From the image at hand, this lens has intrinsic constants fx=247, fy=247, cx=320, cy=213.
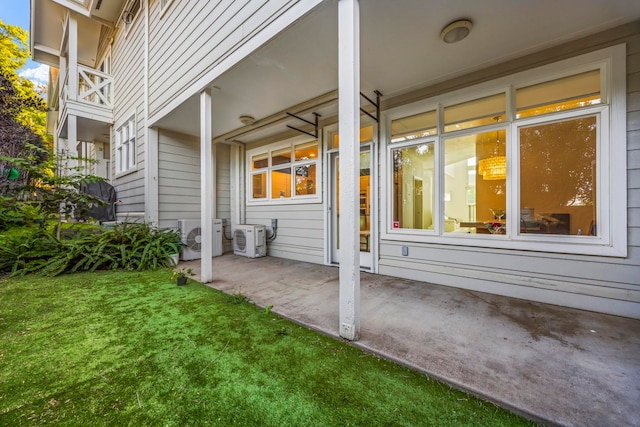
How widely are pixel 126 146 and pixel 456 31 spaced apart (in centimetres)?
704

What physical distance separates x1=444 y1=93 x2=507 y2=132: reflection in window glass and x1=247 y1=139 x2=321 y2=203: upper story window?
224 centimetres

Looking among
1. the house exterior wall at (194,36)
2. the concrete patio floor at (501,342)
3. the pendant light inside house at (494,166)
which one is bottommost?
the concrete patio floor at (501,342)

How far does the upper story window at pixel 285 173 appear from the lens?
4.79 metres

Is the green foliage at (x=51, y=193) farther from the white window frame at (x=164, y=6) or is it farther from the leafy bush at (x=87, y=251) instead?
the white window frame at (x=164, y=6)

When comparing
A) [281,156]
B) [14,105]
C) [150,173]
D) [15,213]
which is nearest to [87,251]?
[150,173]

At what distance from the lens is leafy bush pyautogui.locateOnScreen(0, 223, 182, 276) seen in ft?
11.7

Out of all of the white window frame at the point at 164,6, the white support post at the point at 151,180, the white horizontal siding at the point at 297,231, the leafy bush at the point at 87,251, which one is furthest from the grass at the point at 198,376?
the white window frame at the point at 164,6

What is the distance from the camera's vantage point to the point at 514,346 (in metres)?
1.80

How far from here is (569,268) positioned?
2.52 m

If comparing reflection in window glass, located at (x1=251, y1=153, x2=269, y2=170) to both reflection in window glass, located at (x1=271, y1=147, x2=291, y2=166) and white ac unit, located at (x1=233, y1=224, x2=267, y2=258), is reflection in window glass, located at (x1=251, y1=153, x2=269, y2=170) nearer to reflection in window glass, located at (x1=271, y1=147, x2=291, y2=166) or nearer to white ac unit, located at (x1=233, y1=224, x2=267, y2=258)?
reflection in window glass, located at (x1=271, y1=147, x2=291, y2=166)

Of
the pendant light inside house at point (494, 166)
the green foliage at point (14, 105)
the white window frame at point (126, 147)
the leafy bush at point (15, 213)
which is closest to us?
the pendant light inside house at point (494, 166)

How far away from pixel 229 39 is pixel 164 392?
3617mm

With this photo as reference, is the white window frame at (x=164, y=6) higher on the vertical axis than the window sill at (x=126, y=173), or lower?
higher

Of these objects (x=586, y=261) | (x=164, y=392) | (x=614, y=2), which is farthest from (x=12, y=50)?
(x=586, y=261)
